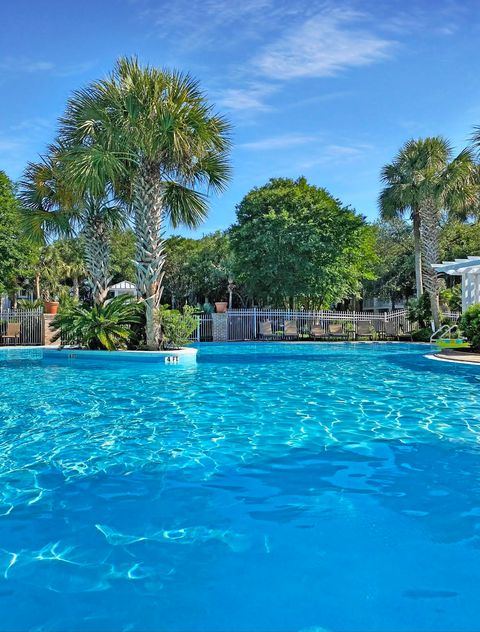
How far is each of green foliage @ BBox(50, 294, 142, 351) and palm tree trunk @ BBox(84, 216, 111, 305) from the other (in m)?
0.77

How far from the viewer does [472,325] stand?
1561 centimetres

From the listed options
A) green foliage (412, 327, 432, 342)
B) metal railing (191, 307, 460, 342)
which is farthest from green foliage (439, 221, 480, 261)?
green foliage (412, 327, 432, 342)

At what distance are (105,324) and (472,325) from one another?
11.7 metres

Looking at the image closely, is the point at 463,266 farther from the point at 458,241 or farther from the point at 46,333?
the point at 458,241

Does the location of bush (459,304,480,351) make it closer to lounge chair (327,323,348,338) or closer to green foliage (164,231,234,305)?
lounge chair (327,323,348,338)

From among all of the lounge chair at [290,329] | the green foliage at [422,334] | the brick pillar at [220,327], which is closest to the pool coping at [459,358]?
the green foliage at [422,334]

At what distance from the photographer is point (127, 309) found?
15359mm

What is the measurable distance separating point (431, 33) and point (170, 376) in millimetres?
10431

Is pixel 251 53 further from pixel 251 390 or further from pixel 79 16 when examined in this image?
pixel 251 390

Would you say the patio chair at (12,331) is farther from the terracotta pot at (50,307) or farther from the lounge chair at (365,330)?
the lounge chair at (365,330)

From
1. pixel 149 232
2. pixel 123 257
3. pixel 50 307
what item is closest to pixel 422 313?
pixel 149 232

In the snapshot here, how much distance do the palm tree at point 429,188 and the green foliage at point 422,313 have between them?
3.29ft

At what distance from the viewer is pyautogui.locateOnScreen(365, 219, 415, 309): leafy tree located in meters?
40.8

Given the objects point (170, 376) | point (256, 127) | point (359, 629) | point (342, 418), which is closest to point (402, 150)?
point (256, 127)
